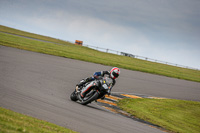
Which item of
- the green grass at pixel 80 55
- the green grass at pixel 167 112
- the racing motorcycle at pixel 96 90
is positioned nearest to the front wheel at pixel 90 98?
the racing motorcycle at pixel 96 90

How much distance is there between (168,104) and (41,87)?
7.63 metres

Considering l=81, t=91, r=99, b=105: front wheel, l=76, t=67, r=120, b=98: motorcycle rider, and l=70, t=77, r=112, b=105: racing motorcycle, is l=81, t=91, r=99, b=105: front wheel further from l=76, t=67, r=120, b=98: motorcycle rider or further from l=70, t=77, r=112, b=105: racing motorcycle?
l=76, t=67, r=120, b=98: motorcycle rider

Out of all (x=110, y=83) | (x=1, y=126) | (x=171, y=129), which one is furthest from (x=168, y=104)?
(x=1, y=126)

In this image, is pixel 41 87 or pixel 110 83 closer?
pixel 110 83

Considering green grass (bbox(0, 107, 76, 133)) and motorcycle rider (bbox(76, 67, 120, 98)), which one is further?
motorcycle rider (bbox(76, 67, 120, 98))

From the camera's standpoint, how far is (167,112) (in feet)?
44.2

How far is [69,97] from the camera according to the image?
37.6 feet

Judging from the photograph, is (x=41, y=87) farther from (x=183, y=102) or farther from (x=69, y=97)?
(x=183, y=102)

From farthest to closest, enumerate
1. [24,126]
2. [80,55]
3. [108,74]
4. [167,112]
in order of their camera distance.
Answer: [80,55], [167,112], [108,74], [24,126]

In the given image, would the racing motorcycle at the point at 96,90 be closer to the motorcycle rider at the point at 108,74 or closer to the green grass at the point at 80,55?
the motorcycle rider at the point at 108,74

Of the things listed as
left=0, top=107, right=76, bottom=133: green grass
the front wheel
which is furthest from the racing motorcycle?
left=0, top=107, right=76, bottom=133: green grass

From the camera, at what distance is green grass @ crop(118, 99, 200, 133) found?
11.1 metres

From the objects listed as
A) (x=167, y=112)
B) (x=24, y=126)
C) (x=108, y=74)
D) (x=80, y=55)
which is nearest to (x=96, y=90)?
(x=108, y=74)

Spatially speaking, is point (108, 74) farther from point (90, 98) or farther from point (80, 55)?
point (80, 55)
